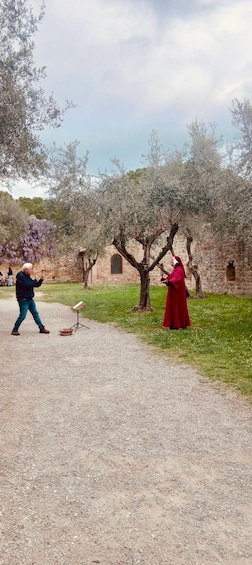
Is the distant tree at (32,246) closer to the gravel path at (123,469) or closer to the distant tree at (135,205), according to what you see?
the distant tree at (135,205)

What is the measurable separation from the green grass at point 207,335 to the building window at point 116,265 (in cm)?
2071

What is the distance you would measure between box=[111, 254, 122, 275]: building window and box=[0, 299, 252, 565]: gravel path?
32540 mm

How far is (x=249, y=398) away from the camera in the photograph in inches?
244

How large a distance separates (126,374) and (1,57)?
804 centimetres

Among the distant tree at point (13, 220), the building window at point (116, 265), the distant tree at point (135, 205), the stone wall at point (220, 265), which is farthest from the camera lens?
the building window at point (116, 265)

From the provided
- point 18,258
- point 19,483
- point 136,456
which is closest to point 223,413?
point 136,456

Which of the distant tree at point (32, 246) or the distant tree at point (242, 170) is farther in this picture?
the distant tree at point (32, 246)

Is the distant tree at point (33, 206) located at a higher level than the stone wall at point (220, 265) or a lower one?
higher

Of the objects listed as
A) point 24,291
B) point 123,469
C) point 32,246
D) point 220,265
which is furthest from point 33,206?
point 123,469

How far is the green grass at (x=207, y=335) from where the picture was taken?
7.75 meters

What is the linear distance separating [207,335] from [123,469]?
24.5 feet

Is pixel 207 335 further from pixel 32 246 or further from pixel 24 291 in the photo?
pixel 32 246

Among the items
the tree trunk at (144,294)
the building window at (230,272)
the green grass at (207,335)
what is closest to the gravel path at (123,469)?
the green grass at (207,335)

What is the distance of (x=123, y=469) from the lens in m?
4.08
